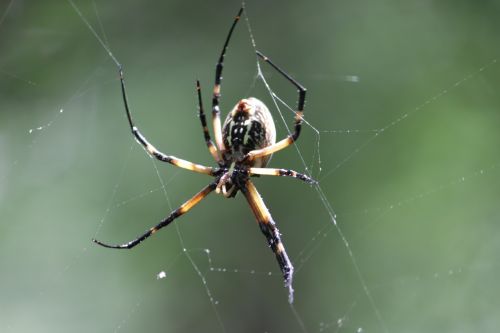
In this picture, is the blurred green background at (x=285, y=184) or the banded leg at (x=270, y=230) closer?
the banded leg at (x=270, y=230)

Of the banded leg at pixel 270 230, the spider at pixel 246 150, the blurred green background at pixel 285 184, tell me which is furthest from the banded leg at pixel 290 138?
the blurred green background at pixel 285 184

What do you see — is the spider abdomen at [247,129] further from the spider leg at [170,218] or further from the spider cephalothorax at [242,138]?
the spider leg at [170,218]

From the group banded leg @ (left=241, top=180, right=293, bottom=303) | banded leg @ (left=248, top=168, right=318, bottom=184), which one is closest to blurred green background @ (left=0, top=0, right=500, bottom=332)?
banded leg @ (left=241, top=180, right=293, bottom=303)

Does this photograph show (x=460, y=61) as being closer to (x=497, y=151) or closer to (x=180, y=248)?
(x=497, y=151)

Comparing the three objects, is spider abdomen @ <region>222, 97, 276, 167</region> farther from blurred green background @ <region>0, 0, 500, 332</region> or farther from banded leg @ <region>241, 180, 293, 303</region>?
blurred green background @ <region>0, 0, 500, 332</region>

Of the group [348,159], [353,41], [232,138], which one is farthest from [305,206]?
[232,138]

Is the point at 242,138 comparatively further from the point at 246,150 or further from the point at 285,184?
the point at 285,184

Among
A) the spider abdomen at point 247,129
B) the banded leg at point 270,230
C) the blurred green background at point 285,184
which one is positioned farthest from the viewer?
the blurred green background at point 285,184

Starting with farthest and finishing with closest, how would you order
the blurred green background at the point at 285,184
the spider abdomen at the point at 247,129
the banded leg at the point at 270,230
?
the blurred green background at the point at 285,184 < the banded leg at the point at 270,230 < the spider abdomen at the point at 247,129

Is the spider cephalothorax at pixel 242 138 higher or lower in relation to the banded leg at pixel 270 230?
higher
